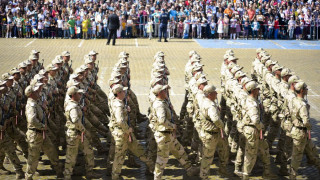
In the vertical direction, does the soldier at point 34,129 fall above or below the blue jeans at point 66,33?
below

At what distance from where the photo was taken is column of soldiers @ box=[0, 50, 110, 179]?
1023cm

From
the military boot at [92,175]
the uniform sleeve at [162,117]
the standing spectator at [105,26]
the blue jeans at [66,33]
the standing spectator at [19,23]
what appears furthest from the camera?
the blue jeans at [66,33]

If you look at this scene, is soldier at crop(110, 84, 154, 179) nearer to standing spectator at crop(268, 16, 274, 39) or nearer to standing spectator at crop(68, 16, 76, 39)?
standing spectator at crop(68, 16, 76, 39)

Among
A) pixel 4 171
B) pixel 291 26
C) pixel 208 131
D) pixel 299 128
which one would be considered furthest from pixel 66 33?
pixel 299 128

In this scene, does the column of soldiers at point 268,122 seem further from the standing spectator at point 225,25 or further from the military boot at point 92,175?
the standing spectator at point 225,25

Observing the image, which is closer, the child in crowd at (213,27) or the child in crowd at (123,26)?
the child in crowd at (123,26)

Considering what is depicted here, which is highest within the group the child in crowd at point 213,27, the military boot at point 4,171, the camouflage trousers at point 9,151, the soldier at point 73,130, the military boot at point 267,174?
the child in crowd at point 213,27

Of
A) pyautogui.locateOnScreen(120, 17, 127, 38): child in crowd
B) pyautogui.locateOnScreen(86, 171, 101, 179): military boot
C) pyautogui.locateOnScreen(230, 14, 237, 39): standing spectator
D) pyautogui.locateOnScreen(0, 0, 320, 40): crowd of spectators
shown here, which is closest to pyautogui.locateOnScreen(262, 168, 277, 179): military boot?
pyautogui.locateOnScreen(86, 171, 101, 179): military boot

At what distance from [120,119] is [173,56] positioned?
1490cm

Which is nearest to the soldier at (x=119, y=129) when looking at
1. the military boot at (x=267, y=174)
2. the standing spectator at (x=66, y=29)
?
the military boot at (x=267, y=174)

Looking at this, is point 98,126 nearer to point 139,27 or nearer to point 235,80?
point 235,80

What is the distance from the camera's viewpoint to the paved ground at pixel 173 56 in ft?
61.9

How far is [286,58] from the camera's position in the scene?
983 inches

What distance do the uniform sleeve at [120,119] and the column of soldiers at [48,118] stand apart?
0.72 metres
